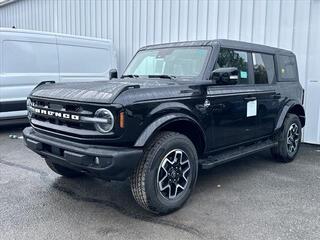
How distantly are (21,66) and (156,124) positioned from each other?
5.44 metres

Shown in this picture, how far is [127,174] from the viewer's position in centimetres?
329

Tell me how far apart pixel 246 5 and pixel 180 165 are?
5344 millimetres

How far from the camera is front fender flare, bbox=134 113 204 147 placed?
336 centimetres

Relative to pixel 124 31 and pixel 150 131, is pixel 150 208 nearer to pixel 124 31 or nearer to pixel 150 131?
pixel 150 131

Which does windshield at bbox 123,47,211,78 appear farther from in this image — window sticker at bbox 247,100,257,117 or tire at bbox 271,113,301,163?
tire at bbox 271,113,301,163

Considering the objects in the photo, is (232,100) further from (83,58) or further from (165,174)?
(83,58)

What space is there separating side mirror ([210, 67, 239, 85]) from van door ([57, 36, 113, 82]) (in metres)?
5.41

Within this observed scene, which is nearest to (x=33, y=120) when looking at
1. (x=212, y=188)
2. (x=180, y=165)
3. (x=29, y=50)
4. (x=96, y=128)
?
(x=96, y=128)

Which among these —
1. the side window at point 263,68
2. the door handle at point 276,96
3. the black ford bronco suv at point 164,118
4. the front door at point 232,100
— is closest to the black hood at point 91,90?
the black ford bronco suv at point 164,118

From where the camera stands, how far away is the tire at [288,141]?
565 cm

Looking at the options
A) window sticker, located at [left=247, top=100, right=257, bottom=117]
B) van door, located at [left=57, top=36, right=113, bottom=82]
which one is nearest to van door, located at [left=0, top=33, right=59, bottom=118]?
van door, located at [left=57, top=36, right=113, bottom=82]

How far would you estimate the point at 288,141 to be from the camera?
5812 mm

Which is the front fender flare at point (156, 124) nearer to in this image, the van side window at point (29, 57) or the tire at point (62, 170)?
the tire at point (62, 170)

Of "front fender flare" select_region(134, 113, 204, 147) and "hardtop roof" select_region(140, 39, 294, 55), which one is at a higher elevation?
"hardtop roof" select_region(140, 39, 294, 55)
